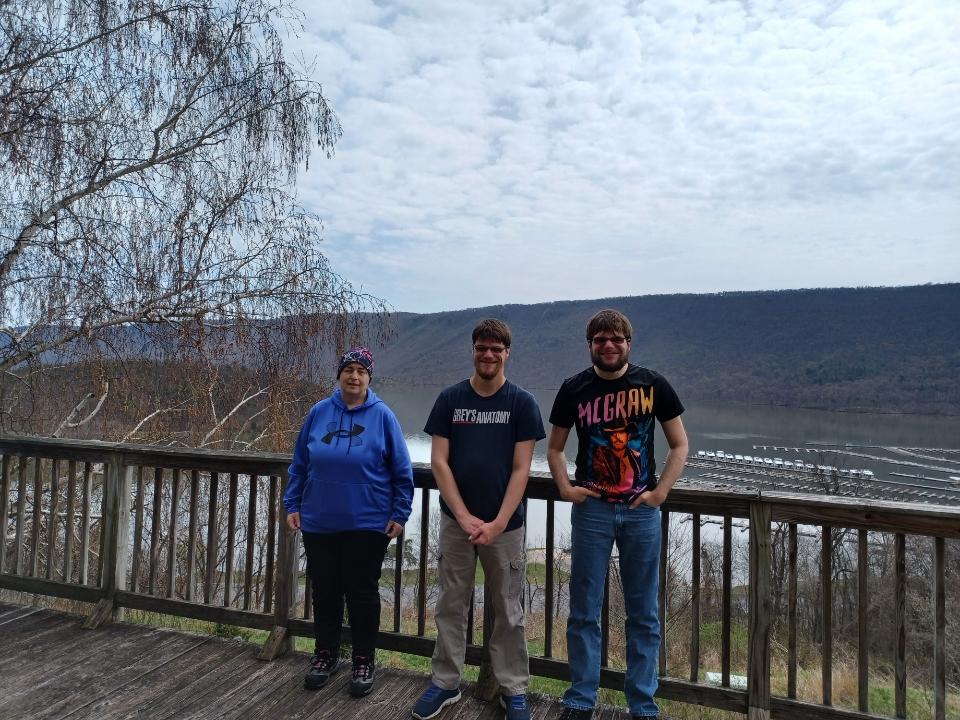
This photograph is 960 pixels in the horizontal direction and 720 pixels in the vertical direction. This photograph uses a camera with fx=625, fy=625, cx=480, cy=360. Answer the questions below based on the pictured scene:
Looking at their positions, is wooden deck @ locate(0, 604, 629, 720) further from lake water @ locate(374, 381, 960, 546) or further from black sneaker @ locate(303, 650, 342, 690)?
lake water @ locate(374, 381, 960, 546)

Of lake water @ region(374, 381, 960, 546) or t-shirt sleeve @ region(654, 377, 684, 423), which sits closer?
t-shirt sleeve @ region(654, 377, 684, 423)

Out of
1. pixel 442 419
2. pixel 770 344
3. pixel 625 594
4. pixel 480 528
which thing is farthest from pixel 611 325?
pixel 770 344

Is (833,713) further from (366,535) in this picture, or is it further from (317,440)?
(317,440)

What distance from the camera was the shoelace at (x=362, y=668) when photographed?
8.67 feet

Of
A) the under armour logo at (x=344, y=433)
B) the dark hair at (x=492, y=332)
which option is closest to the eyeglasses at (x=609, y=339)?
the dark hair at (x=492, y=332)

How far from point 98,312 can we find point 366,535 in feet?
10.0

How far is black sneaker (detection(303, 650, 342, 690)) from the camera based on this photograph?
2.67 metres

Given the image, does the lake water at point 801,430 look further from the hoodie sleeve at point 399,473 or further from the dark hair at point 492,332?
the dark hair at point 492,332

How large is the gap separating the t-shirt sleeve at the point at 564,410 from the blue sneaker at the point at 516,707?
1.08 metres

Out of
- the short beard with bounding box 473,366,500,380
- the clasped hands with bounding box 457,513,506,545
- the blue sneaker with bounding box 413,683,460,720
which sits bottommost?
the blue sneaker with bounding box 413,683,460,720

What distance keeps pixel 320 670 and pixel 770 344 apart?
93.7 m

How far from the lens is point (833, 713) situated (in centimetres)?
239

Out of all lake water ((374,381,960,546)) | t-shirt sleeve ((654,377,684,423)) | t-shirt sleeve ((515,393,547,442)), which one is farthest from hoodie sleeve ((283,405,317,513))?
lake water ((374,381,960,546))

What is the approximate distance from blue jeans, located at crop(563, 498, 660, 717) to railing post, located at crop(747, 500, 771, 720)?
0.41 m
